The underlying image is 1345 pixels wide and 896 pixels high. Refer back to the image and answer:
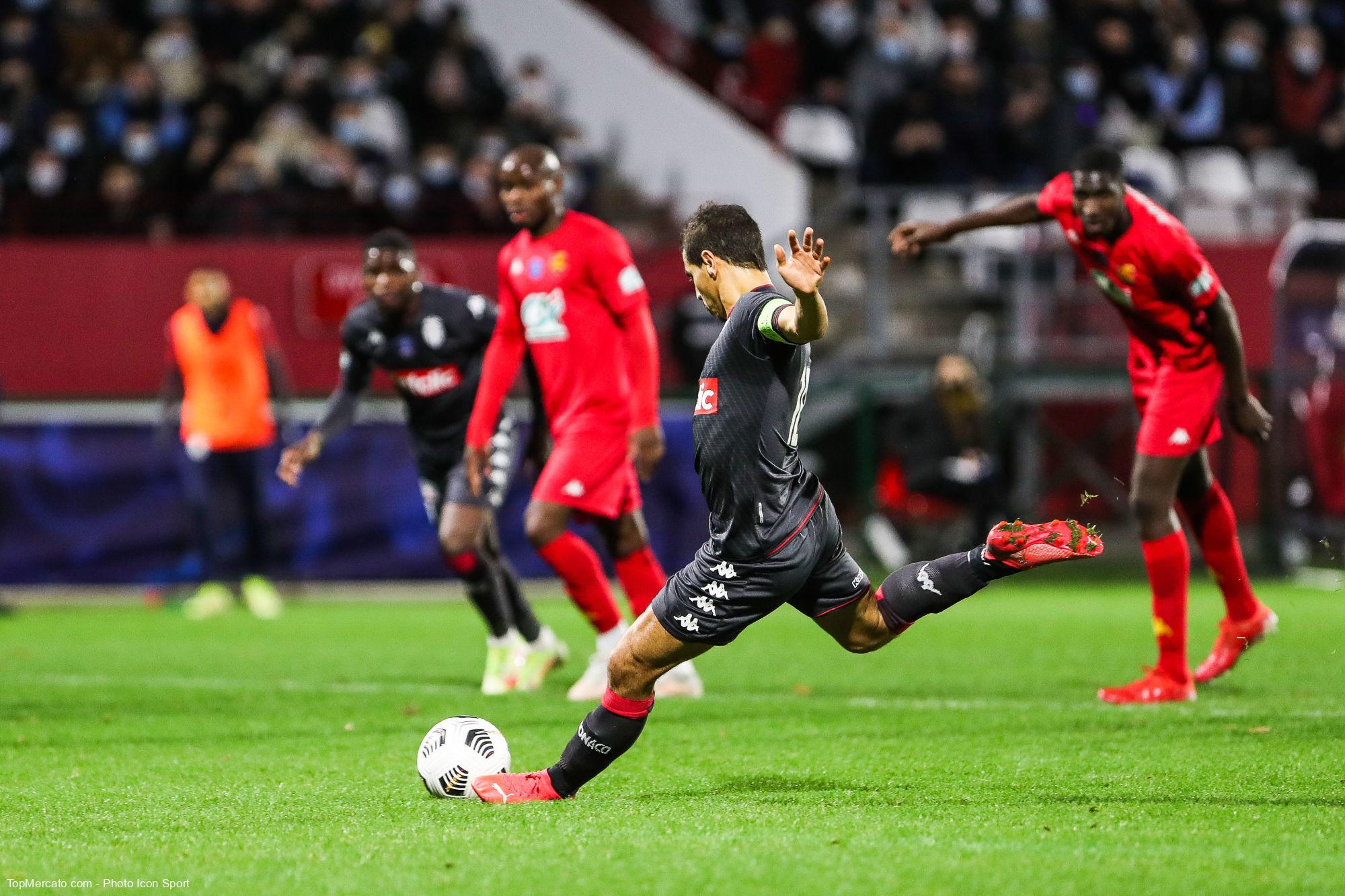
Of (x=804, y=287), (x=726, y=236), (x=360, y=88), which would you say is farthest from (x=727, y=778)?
(x=360, y=88)

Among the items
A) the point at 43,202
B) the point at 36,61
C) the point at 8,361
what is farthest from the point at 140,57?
the point at 8,361

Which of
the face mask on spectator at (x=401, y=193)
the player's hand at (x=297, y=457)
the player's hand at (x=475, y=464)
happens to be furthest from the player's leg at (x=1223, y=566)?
the face mask on spectator at (x=401, y=193)

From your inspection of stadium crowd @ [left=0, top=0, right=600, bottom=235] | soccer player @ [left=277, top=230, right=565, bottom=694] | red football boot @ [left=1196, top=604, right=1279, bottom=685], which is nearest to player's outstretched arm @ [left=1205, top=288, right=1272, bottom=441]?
red football boot @ [left=1196, top=604, right=1279, bottom=685]

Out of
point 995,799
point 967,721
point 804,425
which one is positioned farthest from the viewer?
point 804,425

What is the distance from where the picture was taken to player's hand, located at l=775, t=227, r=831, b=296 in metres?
4.69

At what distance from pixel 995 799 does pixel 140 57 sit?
52.0 ft

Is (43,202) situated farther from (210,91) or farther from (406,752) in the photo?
(406,752)

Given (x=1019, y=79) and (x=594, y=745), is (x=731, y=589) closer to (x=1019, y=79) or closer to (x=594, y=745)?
(x=594, y=745)

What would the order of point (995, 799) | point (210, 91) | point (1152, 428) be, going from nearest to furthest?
point (995, 799), point (1152, 428), point (210, 91)

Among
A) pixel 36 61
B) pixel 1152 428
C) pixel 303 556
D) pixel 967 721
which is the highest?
pixel 36 61

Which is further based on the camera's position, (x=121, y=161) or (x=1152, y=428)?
(x=121, y=161)

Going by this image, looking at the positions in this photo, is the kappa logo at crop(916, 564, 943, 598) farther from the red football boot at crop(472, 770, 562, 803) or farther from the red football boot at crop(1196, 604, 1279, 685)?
the red football boot at crop(1196, 604, 1279, 685)

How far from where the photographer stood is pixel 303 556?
1455 cm

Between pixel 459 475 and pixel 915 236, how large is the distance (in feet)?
8.15
